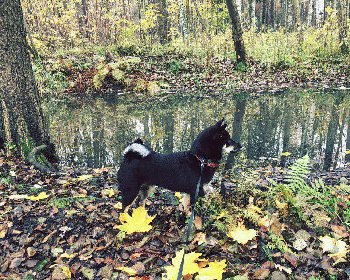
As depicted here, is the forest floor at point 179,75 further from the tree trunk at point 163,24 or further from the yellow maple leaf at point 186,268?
the yellow maple leaf at point 186,268

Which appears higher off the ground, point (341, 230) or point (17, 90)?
point (17, 90)

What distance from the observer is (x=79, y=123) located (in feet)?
34.6

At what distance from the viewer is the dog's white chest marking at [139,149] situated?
3.95m

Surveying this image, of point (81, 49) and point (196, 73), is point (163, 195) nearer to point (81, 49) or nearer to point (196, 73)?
point (196, 73)

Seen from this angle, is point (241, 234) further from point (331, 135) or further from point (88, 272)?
point (331, 135)

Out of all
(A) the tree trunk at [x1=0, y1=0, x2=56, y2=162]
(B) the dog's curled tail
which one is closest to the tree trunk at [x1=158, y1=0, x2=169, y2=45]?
(A) the tree trunk at [x1=0, y1=0, x2=56, y2=162]

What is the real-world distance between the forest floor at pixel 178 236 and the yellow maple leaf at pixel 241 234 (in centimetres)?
1

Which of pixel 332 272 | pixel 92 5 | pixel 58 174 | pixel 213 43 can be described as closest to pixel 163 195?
pixel 58 174

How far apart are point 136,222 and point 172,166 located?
85cm

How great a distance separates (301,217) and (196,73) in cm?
1335

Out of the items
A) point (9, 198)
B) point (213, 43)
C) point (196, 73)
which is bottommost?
point (9, 198)

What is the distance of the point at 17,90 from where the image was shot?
5.86 meters

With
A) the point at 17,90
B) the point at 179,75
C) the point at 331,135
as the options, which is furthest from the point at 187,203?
the point at 179,75

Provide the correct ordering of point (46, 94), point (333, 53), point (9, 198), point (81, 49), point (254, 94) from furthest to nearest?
point (81, 49), point (333, 53), point (46, 94), point (254, 94), point (9, 198)
